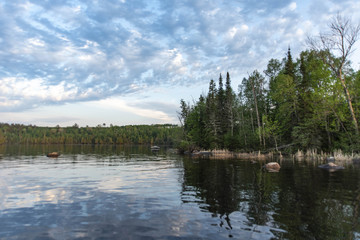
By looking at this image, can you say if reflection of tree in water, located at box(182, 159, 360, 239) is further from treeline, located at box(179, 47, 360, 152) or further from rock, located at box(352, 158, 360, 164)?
treeline, located at box(179, 47, 360, 152)

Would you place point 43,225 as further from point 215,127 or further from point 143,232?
point 215,127

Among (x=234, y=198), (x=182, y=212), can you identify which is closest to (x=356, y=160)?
(x=234, y=198)

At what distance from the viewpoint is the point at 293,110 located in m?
46.4

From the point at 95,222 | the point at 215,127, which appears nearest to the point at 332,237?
the point at 95,222

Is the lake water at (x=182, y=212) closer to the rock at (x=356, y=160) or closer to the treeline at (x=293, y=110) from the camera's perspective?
Answer: the rock at (x=356, y=160)

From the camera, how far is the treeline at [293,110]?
38094mm

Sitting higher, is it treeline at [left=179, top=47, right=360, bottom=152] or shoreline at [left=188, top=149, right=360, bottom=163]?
treeline at [left=179, top=47, right=360, bottom=152]

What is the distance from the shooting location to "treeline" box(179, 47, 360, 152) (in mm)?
38094

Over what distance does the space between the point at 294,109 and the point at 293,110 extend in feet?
2.06

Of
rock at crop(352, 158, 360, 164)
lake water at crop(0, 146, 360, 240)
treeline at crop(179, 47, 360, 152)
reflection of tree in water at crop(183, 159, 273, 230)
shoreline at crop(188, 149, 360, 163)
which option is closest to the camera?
lake water at crop(0, 146, 360, 240)

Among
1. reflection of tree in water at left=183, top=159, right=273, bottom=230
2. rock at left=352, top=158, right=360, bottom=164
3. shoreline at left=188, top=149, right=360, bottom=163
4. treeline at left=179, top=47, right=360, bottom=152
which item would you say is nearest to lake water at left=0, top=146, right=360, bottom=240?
reflection of tree in water at left=183, top=159, right=273, bottom=230

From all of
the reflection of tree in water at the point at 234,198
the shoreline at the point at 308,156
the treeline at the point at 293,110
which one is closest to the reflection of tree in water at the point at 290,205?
the reflection of tree in water at the point at 234,198

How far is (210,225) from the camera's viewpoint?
314 inches

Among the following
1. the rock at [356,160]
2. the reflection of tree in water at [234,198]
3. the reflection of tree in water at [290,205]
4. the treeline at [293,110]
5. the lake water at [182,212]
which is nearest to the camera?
the lake water at [182,212]
